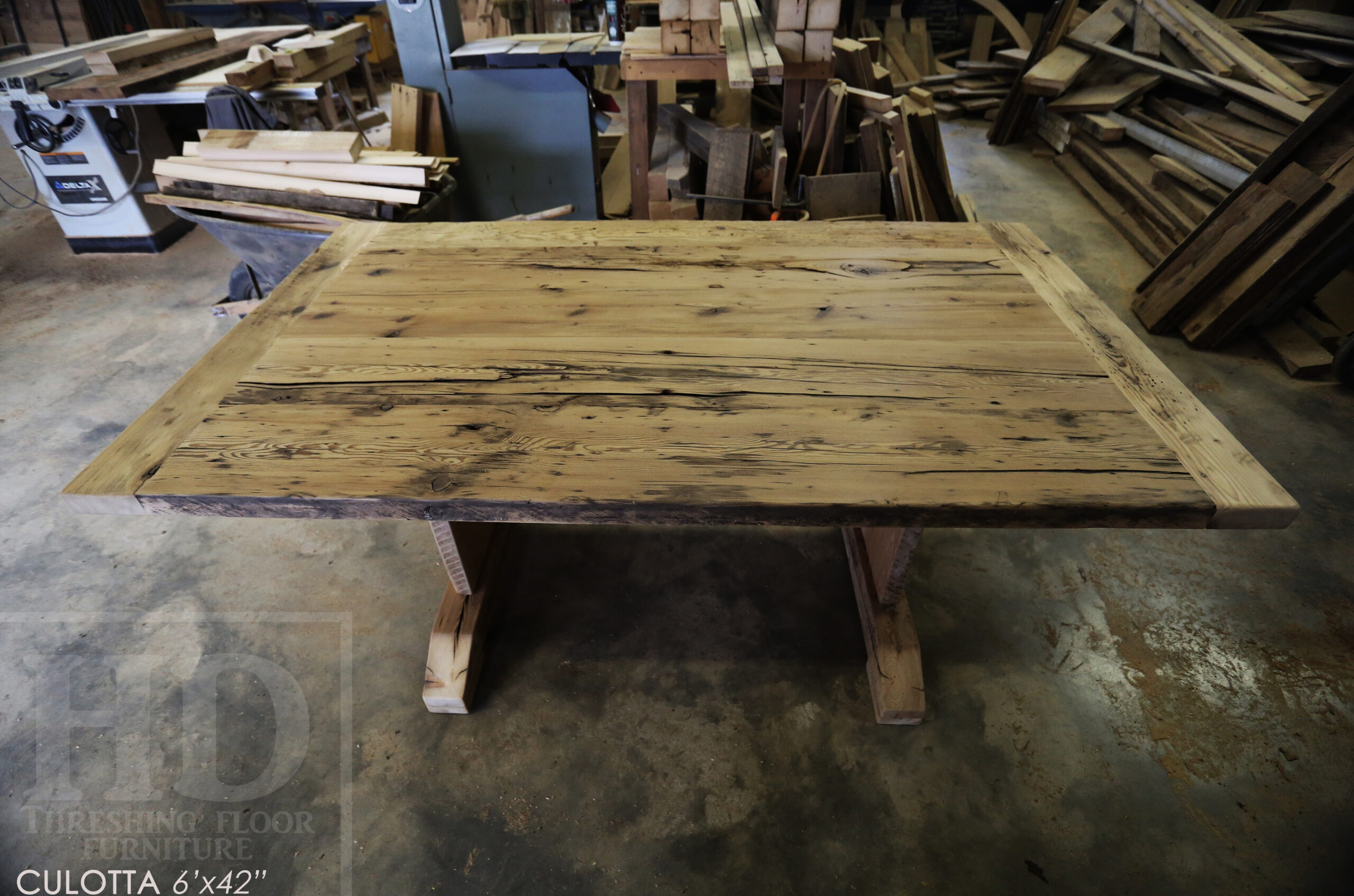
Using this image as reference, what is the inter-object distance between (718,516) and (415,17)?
10.7ft

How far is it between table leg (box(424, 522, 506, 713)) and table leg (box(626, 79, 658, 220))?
1.67 m

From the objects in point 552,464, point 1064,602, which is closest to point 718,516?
point 552,464

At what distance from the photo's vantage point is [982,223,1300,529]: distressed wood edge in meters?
1.04

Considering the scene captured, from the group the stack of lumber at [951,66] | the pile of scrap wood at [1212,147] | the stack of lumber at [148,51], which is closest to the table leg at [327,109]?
the stack of lumber at [148,51]

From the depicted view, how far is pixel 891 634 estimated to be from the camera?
1830 millimetres

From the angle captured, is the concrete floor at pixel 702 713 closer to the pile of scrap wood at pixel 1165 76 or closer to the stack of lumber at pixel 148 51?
the stack of lumber at pixel 148 51

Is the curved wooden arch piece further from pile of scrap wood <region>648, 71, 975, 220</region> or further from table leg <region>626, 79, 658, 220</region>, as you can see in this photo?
table leg <region>626, 79, 658, 220</region>

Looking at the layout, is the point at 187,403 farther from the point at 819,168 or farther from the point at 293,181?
the point at 819,168

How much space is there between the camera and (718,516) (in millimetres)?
1051

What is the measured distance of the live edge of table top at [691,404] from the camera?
1.06 meters

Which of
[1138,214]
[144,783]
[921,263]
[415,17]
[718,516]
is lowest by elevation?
[144,783]

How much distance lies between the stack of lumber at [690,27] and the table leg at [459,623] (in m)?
1.99

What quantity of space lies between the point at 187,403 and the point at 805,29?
8.06 ft

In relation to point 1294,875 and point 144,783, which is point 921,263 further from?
point 144,783
